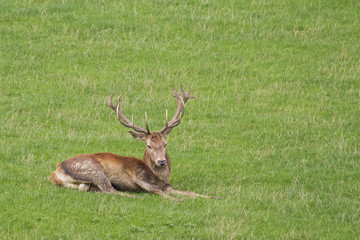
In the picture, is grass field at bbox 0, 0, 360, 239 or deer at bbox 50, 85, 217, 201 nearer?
grass field at bbox 0, 0, 360, 239

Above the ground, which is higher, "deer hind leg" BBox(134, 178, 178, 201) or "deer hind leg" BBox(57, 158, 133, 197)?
"deer hind leg" BBox(57, 158, 133, 197)

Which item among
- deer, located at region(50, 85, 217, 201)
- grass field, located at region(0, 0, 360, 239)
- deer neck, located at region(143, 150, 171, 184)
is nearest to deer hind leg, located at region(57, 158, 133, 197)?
deer, located at region(50, 85, 217, 201)

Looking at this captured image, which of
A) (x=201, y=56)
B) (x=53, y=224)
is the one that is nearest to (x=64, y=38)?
(x=201, y=56)

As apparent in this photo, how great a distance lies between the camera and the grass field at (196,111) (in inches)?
357

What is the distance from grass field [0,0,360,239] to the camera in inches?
357

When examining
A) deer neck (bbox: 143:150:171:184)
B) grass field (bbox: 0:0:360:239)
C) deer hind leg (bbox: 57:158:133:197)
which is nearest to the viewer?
grass field (bbox: 0:0:360:239)

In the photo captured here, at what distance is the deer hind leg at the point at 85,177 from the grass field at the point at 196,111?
1.11 ft

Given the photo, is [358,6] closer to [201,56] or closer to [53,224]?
[201,56]

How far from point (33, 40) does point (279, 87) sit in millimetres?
7069

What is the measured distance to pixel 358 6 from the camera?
70.9 ft

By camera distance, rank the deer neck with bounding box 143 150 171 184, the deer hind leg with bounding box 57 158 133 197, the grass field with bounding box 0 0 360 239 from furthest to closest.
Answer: the deer neck with bounding box 143 150 171 184, the deer hind leg with bounding box 57 158 133 197, the grass field with bounding box 0 0 360 239

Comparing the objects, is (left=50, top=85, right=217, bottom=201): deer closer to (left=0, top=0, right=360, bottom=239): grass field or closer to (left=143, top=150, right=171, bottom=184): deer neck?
(left=143, top=150, right=171, bottom=184): deer neck

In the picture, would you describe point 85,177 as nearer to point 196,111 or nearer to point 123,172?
point 123,172

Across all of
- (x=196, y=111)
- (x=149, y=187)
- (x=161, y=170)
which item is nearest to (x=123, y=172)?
(x=149, y=187)
